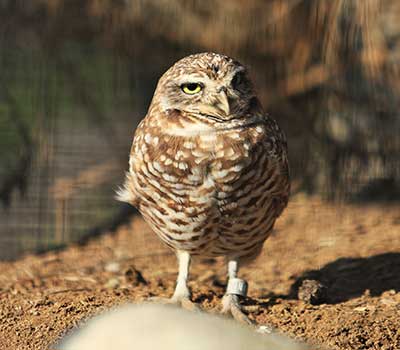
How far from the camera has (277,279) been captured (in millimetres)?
4758

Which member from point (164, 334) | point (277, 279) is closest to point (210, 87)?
point (164, 334)

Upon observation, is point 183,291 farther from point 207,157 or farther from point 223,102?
point 223,102

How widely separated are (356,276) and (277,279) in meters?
0.47

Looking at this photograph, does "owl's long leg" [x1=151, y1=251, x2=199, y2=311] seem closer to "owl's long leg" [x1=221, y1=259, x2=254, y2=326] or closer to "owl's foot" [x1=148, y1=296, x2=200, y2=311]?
"owl's foot" [x1=148, y1=296, x2=200, y2=311]

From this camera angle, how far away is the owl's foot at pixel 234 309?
12.4 ft

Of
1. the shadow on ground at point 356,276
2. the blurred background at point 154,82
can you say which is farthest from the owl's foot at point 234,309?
the blurred background at point 154,82

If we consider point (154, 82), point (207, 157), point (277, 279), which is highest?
point (154, 82)

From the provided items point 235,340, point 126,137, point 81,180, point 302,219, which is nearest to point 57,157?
point 81,180

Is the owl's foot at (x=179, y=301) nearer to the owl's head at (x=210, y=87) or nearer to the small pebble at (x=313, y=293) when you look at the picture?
the small pebble at (x=313, y=293)

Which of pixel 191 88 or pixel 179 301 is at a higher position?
pixel 191 88

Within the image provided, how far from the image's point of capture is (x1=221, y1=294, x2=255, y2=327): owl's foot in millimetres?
3788

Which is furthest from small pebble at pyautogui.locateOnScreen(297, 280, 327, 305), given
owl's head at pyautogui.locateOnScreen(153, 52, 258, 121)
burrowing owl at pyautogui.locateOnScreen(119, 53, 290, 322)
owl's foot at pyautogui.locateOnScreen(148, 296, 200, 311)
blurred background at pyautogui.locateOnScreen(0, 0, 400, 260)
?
blurred background at pyautogui.locateOnScreen(0, 0, 400, 260)

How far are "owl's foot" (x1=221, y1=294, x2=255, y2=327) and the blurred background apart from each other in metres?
2.01

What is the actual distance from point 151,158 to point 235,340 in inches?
49.0
